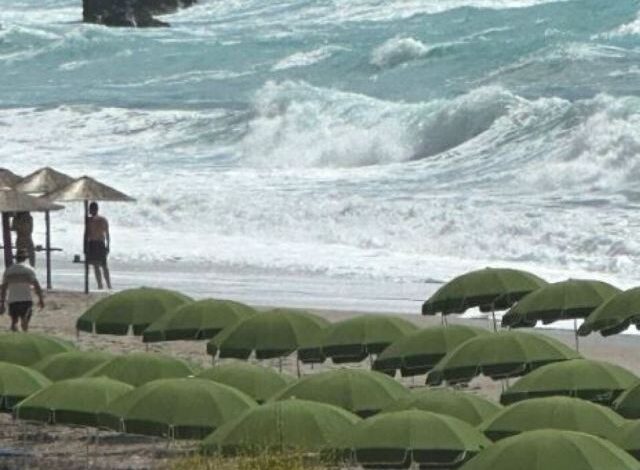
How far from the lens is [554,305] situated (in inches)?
833

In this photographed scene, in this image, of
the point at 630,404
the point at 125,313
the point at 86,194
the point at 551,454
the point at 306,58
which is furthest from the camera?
the point at 306,58

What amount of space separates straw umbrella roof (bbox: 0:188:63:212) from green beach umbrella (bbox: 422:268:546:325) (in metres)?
6.77

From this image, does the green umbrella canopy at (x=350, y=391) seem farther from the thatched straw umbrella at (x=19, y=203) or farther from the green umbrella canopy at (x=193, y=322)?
the thatched straw umbrella at (x=19, y=203)

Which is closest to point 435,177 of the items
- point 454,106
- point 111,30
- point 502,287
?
point 454,106

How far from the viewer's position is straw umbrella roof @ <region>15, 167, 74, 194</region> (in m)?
30.2

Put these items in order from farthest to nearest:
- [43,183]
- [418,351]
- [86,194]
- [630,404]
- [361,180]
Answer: [361,180] < [43,183] < [86,194] < [418,351] < [630,404]

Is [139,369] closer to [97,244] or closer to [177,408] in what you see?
[177,408]

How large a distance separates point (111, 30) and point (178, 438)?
6611 centimetres

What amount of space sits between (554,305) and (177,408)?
626 centimetres

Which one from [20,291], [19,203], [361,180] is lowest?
[361,180]

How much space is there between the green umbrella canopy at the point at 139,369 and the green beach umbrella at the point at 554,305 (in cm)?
438

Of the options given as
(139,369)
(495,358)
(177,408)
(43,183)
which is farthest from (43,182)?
(177,408)

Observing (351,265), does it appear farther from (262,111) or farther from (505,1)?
(505,1)

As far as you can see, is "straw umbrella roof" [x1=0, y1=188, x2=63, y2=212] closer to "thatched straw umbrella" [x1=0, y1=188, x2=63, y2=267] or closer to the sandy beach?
"thatched straw umbrella" [x1=0, y1=188, x2=63, y2=267]
